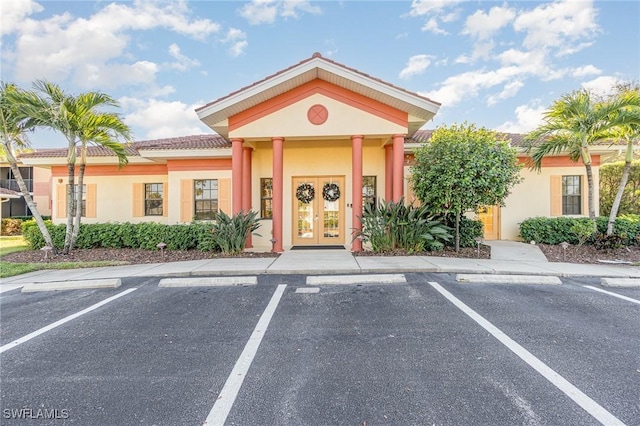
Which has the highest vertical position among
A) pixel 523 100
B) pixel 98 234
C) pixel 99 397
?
pixel 523 100

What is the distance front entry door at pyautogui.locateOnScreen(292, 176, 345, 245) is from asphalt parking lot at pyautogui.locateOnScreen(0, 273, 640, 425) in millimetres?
6242

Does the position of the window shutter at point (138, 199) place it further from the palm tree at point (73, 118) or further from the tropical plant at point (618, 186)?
the tropical plant at point (618, 186)

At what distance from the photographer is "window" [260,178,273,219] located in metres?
11.6

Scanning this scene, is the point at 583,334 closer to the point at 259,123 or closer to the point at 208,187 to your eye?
the point at 259,123

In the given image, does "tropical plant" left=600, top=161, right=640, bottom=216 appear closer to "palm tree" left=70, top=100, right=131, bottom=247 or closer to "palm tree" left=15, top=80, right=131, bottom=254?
"palm tree" left=70, top=100, right=131, bottom=247

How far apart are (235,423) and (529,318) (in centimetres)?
397

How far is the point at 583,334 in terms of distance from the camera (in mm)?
3541

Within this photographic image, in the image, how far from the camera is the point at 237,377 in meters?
2.70

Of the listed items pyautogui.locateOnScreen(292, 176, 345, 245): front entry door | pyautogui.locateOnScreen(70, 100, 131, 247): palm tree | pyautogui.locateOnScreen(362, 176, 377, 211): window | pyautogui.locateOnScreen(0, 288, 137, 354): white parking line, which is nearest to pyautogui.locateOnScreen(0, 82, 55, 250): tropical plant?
pyautogui.locateOnScreen(70, 100, 131, 247): palm tree

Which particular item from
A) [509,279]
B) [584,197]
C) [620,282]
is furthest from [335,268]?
[584,197]

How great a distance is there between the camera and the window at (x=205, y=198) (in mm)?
11742

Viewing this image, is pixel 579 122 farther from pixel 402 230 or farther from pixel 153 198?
pixel 153 198

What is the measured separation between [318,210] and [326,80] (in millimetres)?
4619

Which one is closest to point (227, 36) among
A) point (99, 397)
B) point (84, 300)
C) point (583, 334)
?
point (84, 300)
